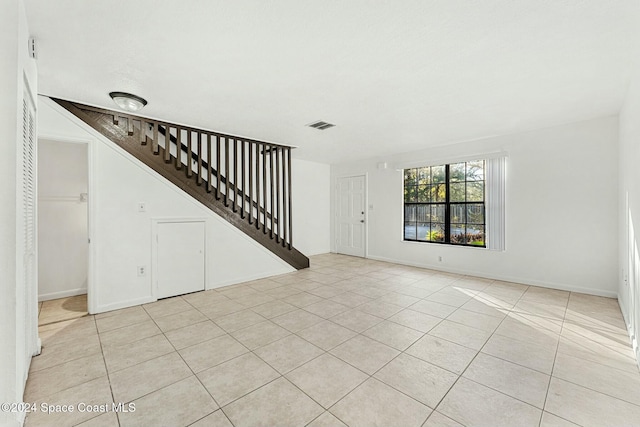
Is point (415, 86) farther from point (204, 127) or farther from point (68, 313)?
point (68, 313)

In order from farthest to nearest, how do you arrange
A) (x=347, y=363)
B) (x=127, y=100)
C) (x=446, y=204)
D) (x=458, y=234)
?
(x=446, y=204) < (x=458, y=234) < (x=127, y=100) < (x=347, y=363)

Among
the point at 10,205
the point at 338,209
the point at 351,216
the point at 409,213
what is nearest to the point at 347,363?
the point at 10,205

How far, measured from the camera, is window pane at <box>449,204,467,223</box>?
488cm

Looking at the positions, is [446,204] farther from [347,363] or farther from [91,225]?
[91,225]

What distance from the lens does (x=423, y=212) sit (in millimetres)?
5402

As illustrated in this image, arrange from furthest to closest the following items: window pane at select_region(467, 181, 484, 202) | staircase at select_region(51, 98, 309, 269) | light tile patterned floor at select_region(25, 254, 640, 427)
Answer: window pane at select_region(467, 181, 484, 202) → staircase at select_region(51, 98, 309, 269) → light tile patterned floor at select_region(25, 254, 640, 427)

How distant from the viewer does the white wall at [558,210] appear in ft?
11.6

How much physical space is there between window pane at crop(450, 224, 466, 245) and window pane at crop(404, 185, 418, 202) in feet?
3.10

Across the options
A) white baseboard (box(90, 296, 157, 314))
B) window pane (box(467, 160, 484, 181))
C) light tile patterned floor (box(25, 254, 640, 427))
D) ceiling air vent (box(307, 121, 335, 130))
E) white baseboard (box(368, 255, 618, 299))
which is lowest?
light tile patterned floor (box(25, 254, 640, 427))

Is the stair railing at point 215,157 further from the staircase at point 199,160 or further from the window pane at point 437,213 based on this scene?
the window pane at point 437,213

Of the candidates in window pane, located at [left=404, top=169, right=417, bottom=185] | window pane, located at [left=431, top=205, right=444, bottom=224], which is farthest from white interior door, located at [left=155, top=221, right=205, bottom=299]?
window pane, located at [left=431, top=205, right=444, bottom=224]

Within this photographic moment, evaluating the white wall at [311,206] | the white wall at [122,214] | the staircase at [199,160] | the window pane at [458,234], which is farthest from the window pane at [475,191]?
the white wall at [122,214]

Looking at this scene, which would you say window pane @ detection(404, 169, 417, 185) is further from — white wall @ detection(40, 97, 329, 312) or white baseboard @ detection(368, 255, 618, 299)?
white wall @ detection(40, 97, 329, 312)

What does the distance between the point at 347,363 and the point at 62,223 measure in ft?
14.1
